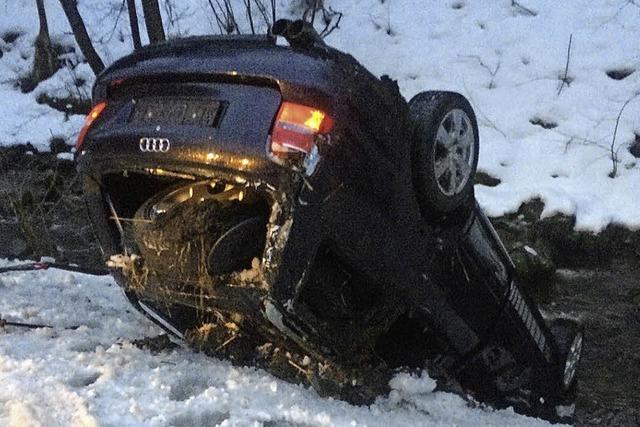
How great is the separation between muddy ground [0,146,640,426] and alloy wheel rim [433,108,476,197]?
1774 millimetres

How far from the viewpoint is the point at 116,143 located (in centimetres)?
264

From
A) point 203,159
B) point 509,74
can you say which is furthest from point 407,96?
point 203,159

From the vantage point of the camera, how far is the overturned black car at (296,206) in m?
2.44

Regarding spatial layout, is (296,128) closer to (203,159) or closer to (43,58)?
(203,159)

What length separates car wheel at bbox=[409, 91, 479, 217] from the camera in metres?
2.79

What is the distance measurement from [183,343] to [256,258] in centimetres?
101

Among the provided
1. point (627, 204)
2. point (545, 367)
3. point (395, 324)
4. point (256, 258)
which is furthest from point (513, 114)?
point (256, 258)

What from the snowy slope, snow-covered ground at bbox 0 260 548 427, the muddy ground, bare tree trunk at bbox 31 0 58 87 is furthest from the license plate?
bare tree trunk at bbox 31 0 58 87

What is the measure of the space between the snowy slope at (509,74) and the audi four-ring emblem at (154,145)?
174 inches

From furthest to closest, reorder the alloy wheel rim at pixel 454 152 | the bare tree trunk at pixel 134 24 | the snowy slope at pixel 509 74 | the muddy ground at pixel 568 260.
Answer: the bare tree trunk at pixel 134 24, the snowy slope at pixel 509 74, the muddy ground at pixel 568 260, the alloy wheel rim at pixel 454 152

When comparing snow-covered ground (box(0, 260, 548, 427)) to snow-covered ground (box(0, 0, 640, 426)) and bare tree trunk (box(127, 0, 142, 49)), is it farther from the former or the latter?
bare tree trunk (box(127, 0, 142, 49))

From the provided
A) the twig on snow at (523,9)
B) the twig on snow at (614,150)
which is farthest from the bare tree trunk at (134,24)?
the twig on snow at (614,150)

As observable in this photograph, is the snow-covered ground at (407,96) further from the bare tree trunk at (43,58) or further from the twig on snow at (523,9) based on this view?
the bare tree trunk at (43,58)

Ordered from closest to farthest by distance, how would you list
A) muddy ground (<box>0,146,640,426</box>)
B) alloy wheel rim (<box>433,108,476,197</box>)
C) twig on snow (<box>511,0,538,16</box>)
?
alloy wheel rim (<box>433,108,476,197</box>), muddy ground (<box>0,146,640,426</box>), twig on snow (<box>511,0,538,16</box>)
